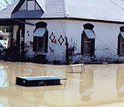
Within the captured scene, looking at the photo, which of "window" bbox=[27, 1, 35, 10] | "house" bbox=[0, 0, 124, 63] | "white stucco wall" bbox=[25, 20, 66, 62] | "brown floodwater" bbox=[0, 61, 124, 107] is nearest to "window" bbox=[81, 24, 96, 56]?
"house" bbox=[0, 0, 124, 63]

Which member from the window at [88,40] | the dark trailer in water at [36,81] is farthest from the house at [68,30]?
the dark trailer in water at [36,81]

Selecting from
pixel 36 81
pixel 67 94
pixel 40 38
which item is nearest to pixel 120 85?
pixel 67 94

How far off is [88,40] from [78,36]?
1.27 metres

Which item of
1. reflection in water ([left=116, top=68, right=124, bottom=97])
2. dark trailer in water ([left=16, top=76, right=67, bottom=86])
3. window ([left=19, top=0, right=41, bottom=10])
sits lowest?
reflection in water ([left=116, top=68, right=124, bottom=97])

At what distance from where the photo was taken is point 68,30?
24.2 meters

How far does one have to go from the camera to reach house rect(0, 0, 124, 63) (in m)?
24.4

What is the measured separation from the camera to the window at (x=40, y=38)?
24.9 meters

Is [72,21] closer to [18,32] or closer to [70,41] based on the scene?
[70,41]

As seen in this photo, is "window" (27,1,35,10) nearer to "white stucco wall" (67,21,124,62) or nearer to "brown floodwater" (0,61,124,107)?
"white stucco wall" (67,21,124,62)

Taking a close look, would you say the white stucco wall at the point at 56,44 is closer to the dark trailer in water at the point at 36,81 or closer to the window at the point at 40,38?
the window at the point at 40,38

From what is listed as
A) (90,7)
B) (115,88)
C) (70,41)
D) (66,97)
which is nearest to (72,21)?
(70,41)

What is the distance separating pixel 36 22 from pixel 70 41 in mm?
3245

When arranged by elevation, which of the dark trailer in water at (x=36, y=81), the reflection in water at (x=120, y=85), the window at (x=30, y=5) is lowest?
the reflection in water at (x=120, y=85)

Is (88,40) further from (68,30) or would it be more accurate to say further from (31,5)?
(31,5)
